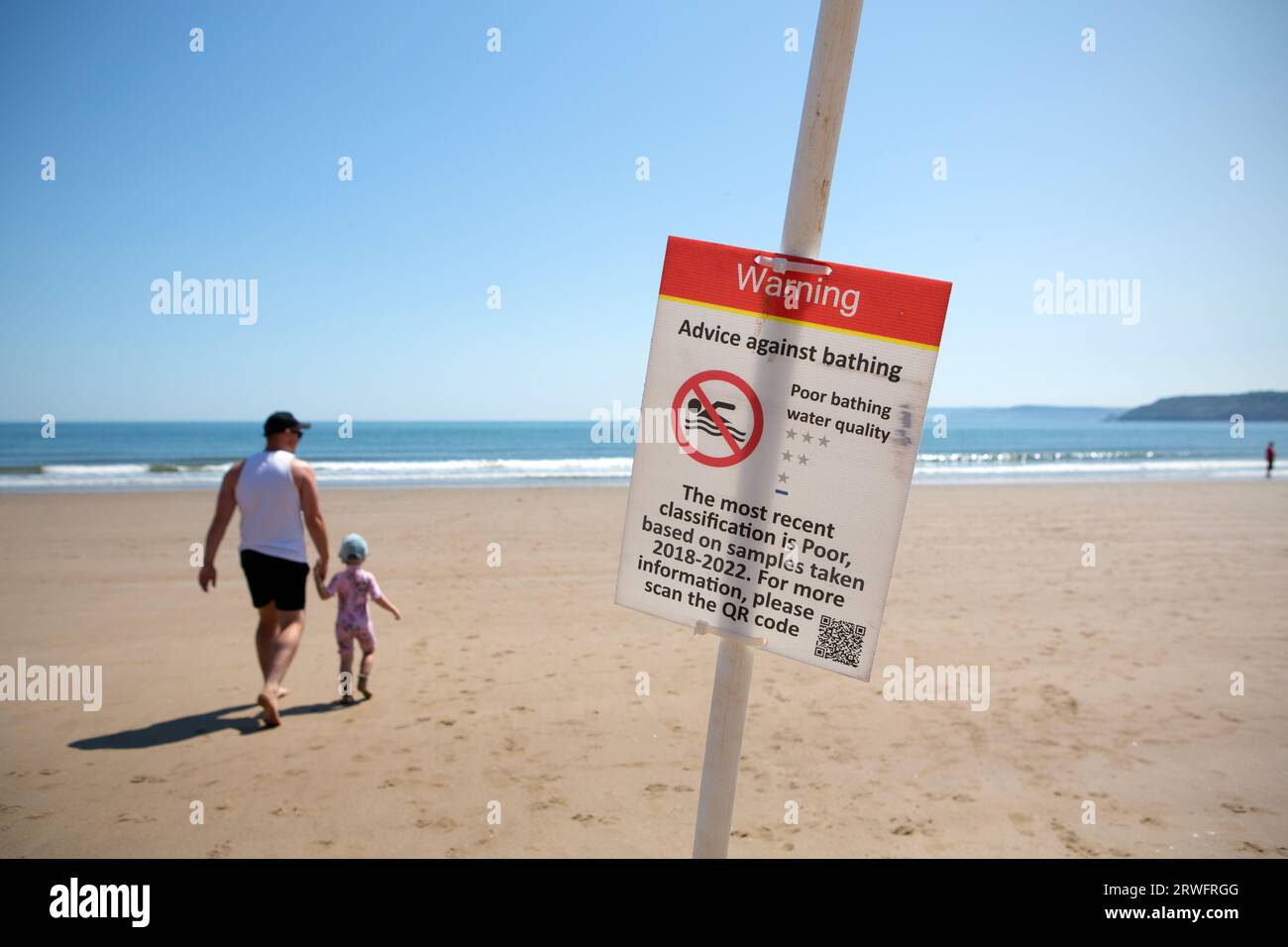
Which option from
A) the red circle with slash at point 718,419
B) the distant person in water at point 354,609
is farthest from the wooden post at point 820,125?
the distant person in water at point 354,609

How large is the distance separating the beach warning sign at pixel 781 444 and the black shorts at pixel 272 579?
13.6ft

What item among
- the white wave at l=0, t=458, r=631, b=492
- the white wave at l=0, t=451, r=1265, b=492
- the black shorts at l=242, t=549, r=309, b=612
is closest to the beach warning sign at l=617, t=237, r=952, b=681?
the black shorts at l=242, t=549, r=309, b=612

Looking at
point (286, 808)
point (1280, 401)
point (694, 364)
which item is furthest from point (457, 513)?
point (1280, 401)

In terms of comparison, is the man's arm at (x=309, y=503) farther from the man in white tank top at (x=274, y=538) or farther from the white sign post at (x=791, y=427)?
the white sign post at (x=791, y=427)

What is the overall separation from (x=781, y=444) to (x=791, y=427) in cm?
4

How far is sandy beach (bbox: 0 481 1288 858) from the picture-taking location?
373cm

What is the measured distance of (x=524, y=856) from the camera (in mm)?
3438

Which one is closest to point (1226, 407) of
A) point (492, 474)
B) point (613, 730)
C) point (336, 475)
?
point (492, 474)

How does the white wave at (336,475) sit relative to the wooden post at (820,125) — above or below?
below

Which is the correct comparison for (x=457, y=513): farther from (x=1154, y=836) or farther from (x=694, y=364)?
(x=694, y=364)

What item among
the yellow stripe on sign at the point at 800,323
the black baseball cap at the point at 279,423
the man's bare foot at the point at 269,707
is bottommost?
the man's bare foot at the point at 269,707

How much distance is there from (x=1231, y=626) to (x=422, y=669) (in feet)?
25.7

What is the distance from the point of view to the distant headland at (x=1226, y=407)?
12875cm
